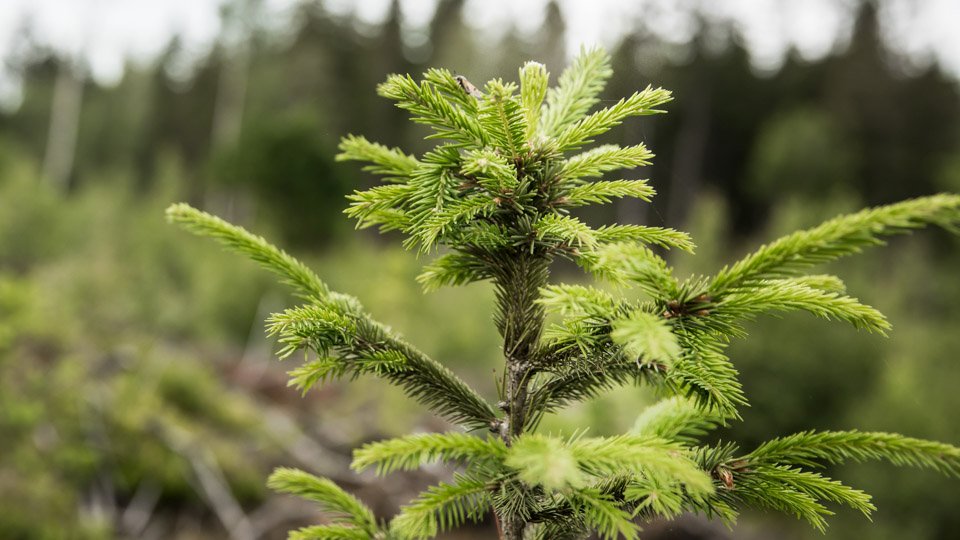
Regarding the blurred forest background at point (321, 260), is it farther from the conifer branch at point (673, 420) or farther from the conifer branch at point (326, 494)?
the conifer branch at point (326, 494)

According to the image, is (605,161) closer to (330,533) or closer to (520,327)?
(520,327)

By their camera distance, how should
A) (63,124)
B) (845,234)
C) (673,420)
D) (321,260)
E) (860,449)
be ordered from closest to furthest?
(845,234) → (860,449) → (673,420) → (321,260) → (63,124)

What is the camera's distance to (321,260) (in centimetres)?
1049

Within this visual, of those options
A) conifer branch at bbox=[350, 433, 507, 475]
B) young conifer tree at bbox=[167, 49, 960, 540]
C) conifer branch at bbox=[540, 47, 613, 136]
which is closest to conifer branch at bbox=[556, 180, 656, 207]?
young conifer tree at bbox=[167, 49, 960, 540]

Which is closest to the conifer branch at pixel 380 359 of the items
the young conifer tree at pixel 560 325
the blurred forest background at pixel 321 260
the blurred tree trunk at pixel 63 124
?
the young conifer tree at pixel 560 325

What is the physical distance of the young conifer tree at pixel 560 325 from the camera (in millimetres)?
634

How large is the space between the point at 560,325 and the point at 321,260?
1013 cm

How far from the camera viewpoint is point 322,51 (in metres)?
15.0

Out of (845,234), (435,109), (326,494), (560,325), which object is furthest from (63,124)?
(845,234)

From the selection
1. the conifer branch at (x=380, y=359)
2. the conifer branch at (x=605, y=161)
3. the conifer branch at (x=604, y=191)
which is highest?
the conifer branch at (x=605, y=161)

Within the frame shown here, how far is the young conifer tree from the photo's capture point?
634 mm

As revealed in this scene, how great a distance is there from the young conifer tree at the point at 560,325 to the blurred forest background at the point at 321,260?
0.82ft

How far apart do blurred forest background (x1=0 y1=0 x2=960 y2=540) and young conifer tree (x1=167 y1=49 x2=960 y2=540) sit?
0.82 ft

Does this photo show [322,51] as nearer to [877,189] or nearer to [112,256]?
[112,256]
